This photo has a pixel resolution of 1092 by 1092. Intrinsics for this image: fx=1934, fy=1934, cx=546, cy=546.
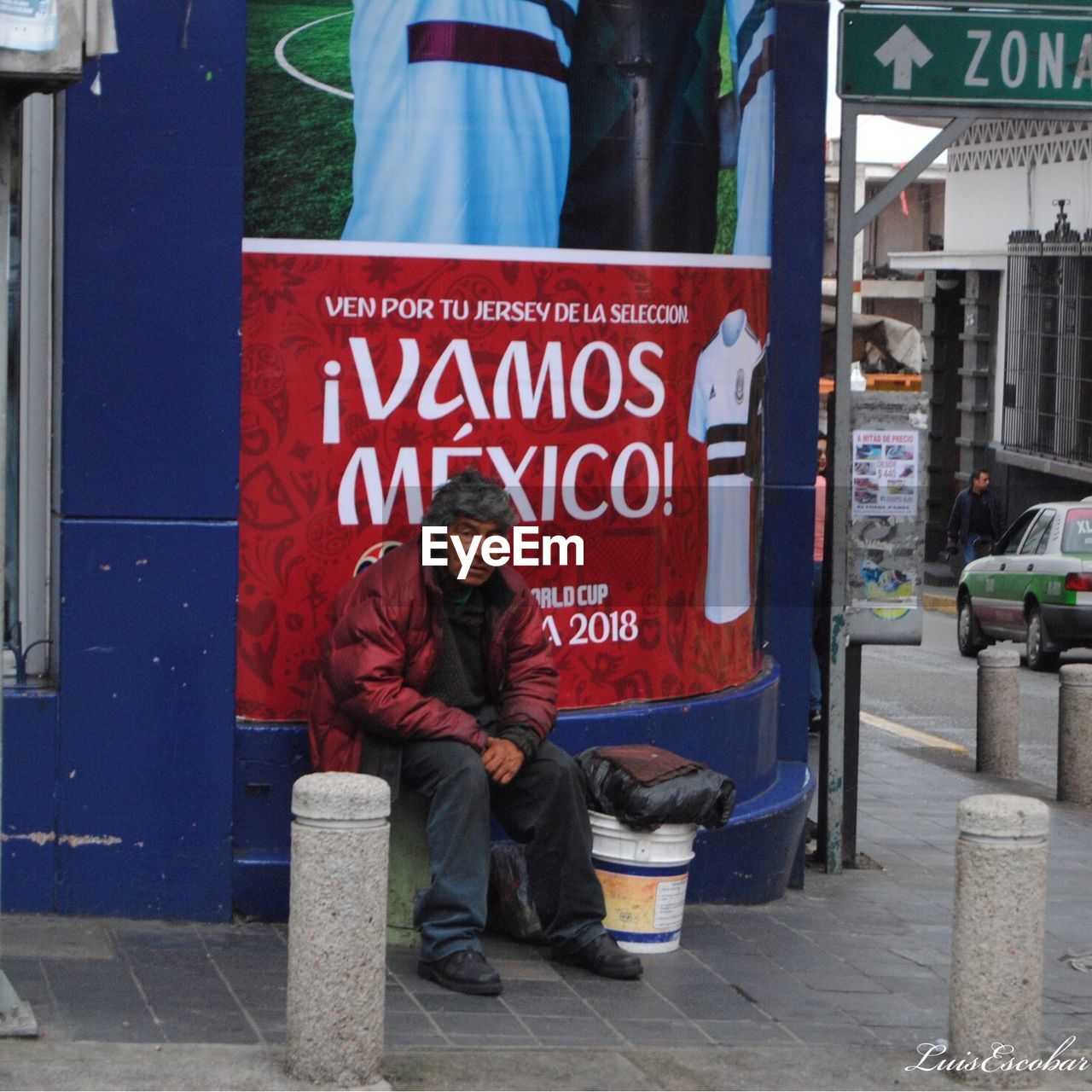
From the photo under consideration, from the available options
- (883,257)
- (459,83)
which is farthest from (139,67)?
(883,257)

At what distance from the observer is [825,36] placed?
8.02m

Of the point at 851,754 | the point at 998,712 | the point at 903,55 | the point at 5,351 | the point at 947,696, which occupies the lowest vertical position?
the point at 947,696

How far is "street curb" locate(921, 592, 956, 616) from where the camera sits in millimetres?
26203

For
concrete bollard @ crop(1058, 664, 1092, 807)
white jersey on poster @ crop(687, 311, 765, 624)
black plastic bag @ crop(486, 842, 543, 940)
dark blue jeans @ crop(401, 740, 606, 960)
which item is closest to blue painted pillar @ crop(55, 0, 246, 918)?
dark blue jeans @ crop(401, 740, 606, 960)

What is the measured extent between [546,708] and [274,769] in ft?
3.26

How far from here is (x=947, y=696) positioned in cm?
1680

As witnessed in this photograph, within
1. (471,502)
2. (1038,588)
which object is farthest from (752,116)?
(1038,588)

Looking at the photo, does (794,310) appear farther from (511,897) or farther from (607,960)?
(607,960)

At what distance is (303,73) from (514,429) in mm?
1407

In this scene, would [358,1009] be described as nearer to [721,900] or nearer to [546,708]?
[546,708]

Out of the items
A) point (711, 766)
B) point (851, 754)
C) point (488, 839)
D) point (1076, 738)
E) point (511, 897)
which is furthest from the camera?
point (1076, 738)

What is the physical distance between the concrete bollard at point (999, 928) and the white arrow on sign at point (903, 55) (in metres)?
3.81

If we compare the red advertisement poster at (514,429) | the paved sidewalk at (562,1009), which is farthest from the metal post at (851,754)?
the red advertisement poster at (514,429)

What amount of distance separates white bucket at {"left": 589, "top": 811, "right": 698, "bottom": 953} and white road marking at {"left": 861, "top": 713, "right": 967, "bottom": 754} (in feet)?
23.0
